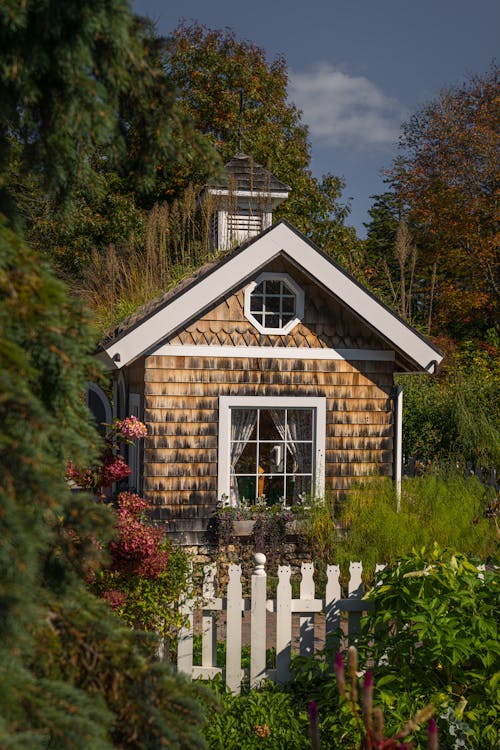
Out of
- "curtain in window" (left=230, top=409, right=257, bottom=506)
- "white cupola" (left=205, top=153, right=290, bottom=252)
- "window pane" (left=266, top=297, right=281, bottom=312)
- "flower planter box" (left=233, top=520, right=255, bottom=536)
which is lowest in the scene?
"flower planter box" (left=233, top=520, right=255, bottom=536)

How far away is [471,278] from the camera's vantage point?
26.0m

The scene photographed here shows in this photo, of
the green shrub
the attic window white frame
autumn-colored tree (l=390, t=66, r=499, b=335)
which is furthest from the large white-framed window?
autumn-colored tree (l=390, t=66, r=499, b=335)

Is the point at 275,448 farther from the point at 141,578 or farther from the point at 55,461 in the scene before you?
the point at 55,461

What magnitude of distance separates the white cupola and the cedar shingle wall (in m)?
3.29

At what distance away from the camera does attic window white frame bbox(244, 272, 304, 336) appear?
33.7ft

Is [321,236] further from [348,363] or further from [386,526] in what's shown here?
[386,526]

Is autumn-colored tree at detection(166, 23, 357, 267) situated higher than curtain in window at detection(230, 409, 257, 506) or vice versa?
autumn-colored tree at detection(166, 23, 357, 267)

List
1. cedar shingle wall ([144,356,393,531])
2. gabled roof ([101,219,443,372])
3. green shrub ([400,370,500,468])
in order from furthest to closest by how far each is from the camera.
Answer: green shrub ([400,370,500,468])
cedar shingle wall ([144,356,393,531])
gabled roof ([101,219,443,372])

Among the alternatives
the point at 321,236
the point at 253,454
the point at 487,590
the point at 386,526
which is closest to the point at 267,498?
the point at 253,454

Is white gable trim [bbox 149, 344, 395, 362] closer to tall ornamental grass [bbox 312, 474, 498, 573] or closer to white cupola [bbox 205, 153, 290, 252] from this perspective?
tall ornamental grass [bbox 312, 474, 498, 573]

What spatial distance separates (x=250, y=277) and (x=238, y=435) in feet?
6.86

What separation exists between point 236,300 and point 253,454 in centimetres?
209

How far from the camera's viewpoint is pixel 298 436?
10.7 m

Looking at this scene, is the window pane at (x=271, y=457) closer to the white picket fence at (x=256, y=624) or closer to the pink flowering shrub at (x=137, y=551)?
the white picket fence at (x=256, y=624)
